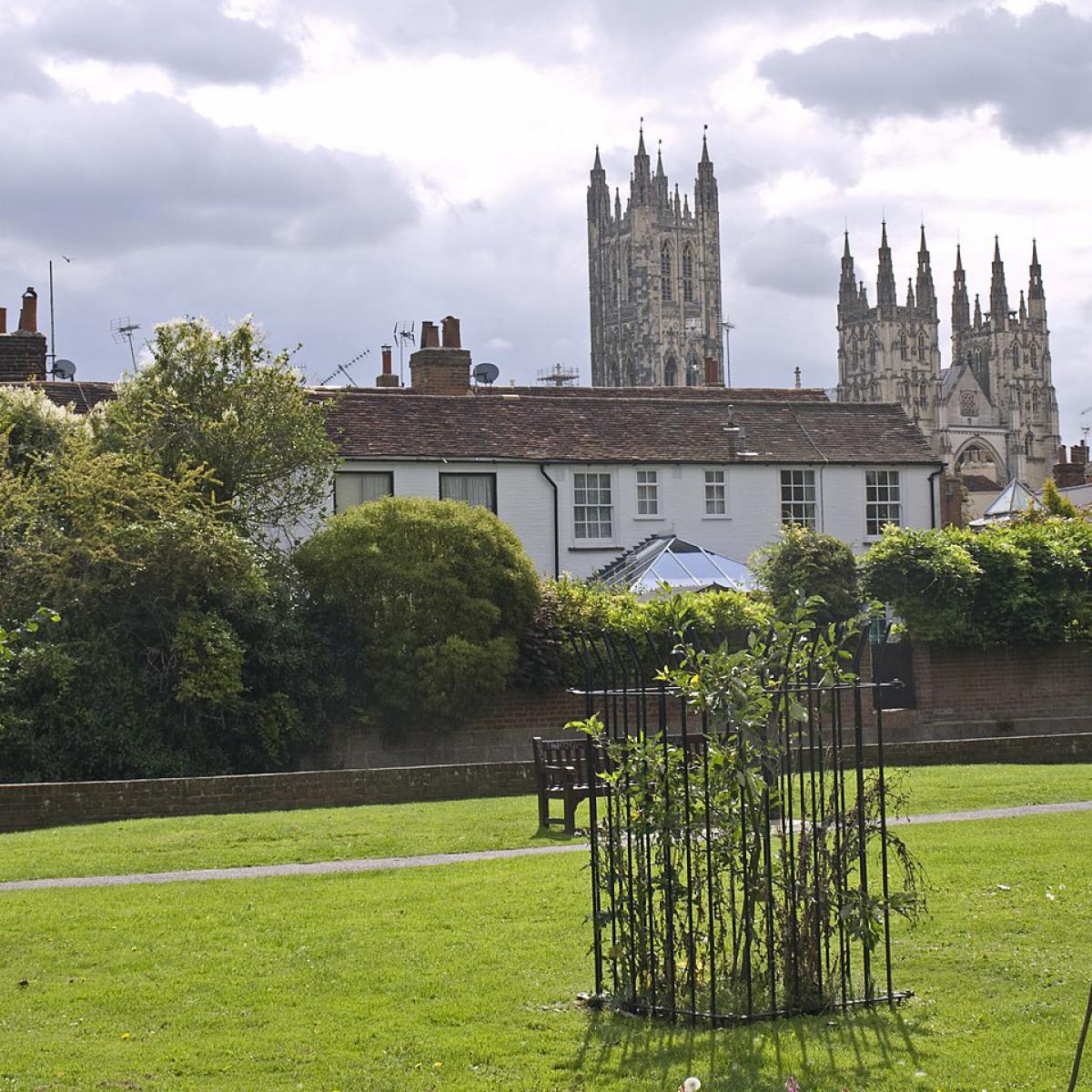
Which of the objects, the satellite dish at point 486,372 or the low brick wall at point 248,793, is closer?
the low brick wall at point 248,793

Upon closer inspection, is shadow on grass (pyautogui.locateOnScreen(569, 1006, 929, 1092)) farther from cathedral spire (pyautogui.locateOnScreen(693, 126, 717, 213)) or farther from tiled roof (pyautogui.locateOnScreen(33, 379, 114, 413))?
cathedral spire (pyautogui.locateOnScreen(693, 126, 717, 213))

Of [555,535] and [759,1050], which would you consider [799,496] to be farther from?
[759,1050]

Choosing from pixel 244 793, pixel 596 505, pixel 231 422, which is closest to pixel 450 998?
pixel 244 793

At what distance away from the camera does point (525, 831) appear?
16.6 m

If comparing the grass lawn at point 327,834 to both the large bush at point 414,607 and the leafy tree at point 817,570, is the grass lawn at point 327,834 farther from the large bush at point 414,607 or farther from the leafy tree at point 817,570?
the leafy tree at point 817,570

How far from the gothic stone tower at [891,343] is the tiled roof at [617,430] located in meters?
93.5

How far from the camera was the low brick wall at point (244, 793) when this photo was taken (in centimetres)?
1908

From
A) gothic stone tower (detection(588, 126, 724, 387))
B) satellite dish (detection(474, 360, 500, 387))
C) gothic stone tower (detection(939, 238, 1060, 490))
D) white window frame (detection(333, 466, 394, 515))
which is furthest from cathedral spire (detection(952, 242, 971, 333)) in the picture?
white window frame (detection(333, 466, 394, 515))

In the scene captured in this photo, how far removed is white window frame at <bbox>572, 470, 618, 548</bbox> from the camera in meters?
37.6

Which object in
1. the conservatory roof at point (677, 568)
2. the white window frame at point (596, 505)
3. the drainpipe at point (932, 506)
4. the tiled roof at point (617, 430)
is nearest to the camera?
the conservatory roof at point (677, 568)

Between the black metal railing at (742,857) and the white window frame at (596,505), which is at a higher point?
the white window frame at (596,505)

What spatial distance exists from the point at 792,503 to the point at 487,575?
15115 mm

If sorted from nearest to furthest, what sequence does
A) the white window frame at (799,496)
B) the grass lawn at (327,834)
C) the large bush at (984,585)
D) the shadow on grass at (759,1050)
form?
the shadow on grass at (759,1050), the grass lawn at (327,834), the large bush at (984,585), the white window frame at (799,496)

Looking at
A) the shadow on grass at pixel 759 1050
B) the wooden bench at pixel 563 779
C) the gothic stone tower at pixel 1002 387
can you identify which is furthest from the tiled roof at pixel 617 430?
the gothic stone tower at pixel 1002 387
